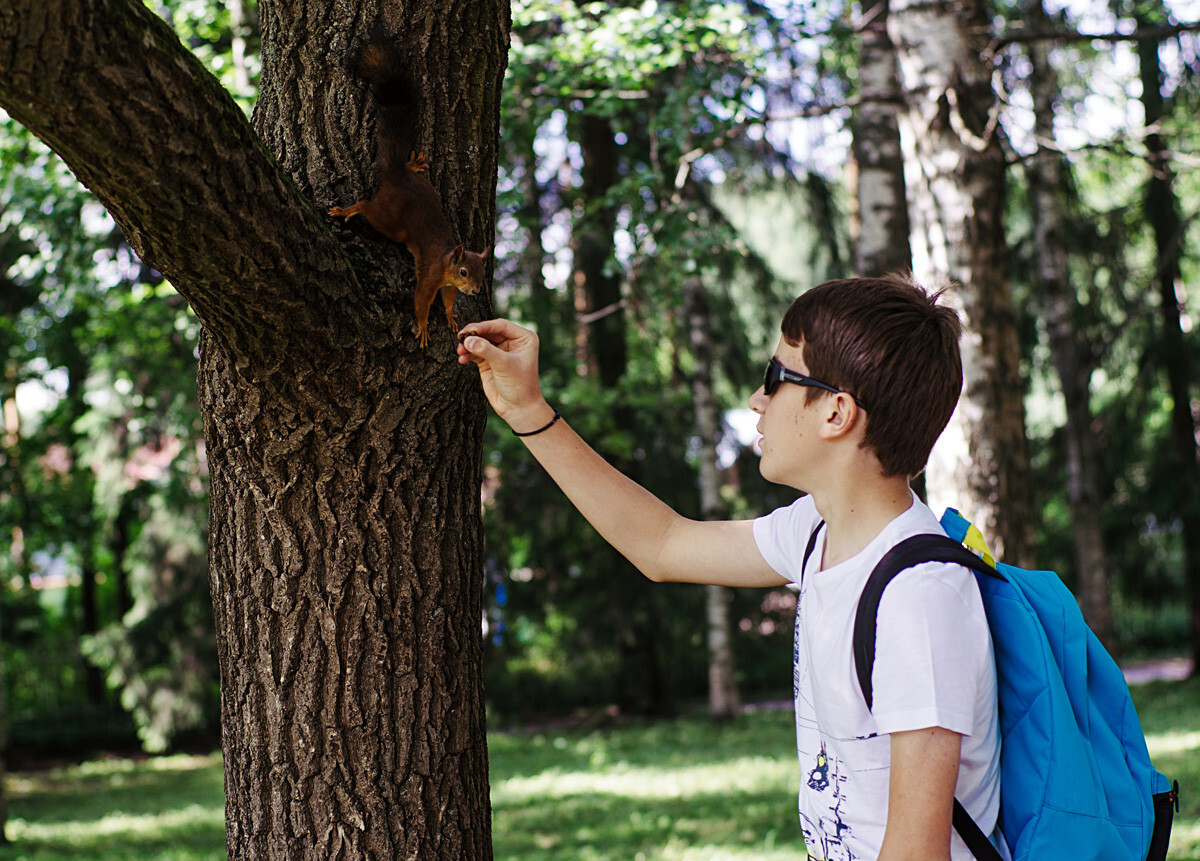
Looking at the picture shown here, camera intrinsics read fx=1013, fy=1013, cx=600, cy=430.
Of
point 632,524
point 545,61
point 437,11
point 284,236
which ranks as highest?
point 545,61

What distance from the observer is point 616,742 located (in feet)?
31.2

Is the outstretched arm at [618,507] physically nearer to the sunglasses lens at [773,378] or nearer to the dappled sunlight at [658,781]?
the sunglasses lens at [773,378]

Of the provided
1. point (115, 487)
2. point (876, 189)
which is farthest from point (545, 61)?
point (115, 487)

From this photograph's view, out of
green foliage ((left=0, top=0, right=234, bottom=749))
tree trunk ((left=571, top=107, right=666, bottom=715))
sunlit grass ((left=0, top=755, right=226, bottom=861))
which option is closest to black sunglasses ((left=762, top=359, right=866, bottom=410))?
sunlit grass ((left=0, top=755, right=226, bottom=861))

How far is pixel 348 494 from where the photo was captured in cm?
179

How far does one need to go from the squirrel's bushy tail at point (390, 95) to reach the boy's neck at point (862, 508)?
946 mm

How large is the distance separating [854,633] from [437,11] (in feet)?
4.45

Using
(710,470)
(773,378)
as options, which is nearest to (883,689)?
(773,378)

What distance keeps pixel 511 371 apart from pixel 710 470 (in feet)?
26.7

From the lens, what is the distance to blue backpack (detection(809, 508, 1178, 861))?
135cm

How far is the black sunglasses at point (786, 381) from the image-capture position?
153 centimetres

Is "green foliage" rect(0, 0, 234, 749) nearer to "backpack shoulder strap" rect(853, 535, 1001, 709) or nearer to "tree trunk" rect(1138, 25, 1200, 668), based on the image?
"backpack shoulder strap" rect(853, 535, 1001, 709)

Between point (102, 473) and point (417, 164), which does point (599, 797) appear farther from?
point (102, 473)

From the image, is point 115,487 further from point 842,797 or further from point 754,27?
point 842,797
